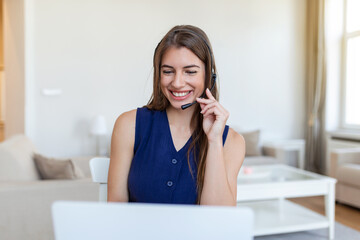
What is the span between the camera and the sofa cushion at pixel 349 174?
12.0 ft

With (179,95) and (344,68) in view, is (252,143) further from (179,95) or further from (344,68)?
(179,95)

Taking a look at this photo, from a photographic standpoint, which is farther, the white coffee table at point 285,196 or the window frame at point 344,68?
the window frame at point 344,68

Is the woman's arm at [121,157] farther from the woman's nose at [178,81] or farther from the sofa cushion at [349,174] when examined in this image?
the sofa cushion at [349,174]

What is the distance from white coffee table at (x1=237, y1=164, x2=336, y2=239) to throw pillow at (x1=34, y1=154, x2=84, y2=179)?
119cm

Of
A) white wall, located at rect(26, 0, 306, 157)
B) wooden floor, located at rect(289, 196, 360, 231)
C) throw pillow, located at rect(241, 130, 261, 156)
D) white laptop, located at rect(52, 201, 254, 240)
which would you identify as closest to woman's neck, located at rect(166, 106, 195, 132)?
white laptop, located at rect(52, 201, 254, 240)

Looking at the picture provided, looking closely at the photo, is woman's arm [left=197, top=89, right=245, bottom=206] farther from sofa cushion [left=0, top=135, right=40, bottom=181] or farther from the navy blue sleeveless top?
sofa cushion [left=0, top=135, right=40, bottom=181]

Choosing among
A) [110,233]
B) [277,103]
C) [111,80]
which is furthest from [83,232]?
[277,103]

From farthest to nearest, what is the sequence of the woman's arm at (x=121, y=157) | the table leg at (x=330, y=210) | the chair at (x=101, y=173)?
the table leg at (x=330, y=210), the chair at (x=101, y=173), the woman's arm at (x=121, y=157)

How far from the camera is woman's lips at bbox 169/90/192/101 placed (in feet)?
4.01

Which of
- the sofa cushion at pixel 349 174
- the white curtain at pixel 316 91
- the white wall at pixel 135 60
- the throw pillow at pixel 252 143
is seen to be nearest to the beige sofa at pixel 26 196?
the white wall at pixel 135 60

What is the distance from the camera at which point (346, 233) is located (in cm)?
302

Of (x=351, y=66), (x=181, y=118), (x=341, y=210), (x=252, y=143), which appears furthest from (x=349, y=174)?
(x=181, y=118)

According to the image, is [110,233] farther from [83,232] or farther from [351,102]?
[351,102]

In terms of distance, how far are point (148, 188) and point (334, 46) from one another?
488 centimetres
